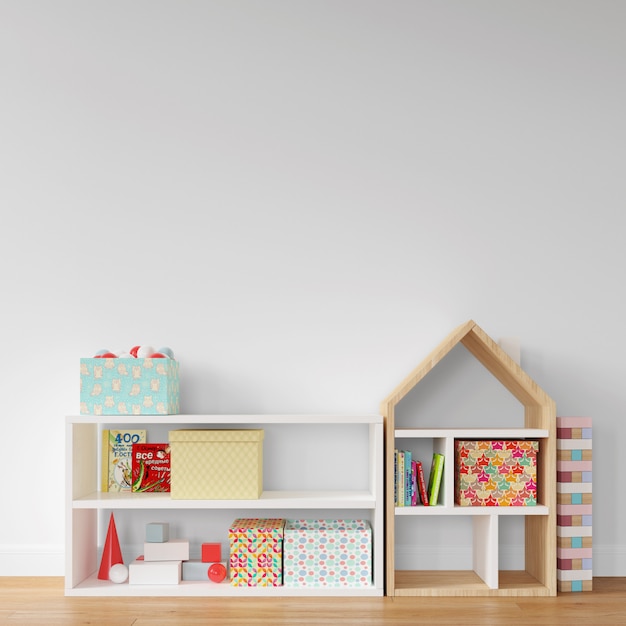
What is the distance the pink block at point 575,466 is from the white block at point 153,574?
3.98 feet

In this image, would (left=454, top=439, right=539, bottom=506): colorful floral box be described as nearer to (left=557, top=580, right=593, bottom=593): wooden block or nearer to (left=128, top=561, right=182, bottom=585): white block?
(left=557, top=580, right=593, bottom=593): wooden block

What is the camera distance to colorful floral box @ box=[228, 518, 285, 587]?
2.44 metres

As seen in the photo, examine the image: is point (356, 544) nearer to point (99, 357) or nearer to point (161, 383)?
point (161, 383)

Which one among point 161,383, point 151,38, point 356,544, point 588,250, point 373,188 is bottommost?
point 356,544

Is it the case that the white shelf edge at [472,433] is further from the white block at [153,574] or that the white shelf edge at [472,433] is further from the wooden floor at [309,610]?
the white block at [153,574]

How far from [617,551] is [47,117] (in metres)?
2.41

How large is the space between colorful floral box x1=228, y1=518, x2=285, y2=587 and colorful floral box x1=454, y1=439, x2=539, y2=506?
572mm

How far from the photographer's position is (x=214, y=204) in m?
2.77

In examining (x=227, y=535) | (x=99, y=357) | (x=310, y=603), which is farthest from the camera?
(x=227, y=535)

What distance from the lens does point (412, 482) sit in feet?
8.10

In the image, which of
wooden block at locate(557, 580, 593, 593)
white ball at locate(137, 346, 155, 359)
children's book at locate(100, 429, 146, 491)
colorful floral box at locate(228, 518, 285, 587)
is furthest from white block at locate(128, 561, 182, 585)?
wooden block at locate(557, 580, 593, 593)

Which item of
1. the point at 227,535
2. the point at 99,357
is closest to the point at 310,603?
the point at 227,535

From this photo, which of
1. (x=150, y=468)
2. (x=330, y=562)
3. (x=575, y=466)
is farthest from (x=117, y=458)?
(x=575, y=466)

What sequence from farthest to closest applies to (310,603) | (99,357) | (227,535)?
(227,535) < (99,357) < (310,603)
